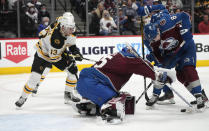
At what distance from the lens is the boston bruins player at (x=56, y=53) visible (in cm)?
401

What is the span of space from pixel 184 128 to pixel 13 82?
13.6 ft

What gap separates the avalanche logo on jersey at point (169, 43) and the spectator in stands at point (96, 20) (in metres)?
4.78

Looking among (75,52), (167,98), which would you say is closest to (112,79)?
(167,98)

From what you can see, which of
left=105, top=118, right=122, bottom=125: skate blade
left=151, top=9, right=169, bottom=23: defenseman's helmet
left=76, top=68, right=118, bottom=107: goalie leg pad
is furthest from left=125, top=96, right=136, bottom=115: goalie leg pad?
left=151, top=9, right=169, bottom=23: defenseman's helmet

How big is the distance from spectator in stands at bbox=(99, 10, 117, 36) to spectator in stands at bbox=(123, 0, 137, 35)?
0.33 m

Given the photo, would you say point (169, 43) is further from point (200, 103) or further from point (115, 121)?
point (115, 121)

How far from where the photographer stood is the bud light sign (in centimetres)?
743

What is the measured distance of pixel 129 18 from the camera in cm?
866

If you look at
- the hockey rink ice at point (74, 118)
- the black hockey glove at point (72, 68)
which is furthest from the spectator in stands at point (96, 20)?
the black hockey glove at point (72, 68)

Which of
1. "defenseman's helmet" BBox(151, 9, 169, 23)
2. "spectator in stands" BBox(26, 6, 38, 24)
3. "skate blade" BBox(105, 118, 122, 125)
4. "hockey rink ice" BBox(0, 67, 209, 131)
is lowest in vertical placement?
"hockey rink ice" BBox(0, 67, 209, 131)

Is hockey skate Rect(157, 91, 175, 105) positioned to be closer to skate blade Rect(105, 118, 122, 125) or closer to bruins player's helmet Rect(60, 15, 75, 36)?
skate blade Rect(105, 118, 122, 125)

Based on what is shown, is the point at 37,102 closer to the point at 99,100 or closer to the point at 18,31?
the point at 99,100

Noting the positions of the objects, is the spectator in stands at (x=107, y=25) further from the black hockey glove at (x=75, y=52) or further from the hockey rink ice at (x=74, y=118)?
the black hockey glove at (x=75, y=52)

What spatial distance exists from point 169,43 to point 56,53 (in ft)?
4.71
